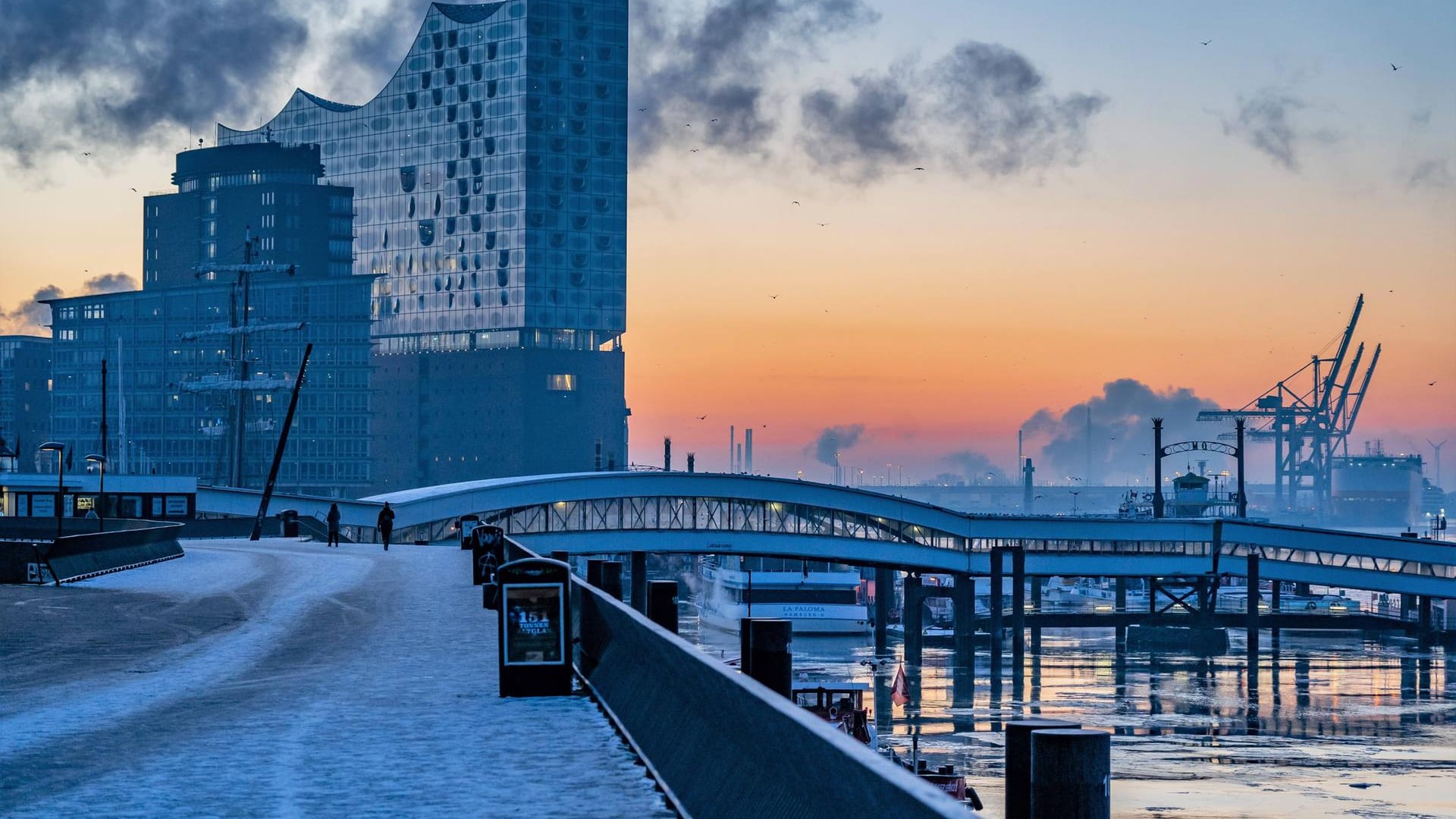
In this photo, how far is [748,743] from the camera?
10602mm

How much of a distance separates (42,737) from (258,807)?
5.16 meters

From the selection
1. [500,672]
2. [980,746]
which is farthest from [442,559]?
[500,672]

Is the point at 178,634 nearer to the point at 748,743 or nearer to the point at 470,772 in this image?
the point at 470,772

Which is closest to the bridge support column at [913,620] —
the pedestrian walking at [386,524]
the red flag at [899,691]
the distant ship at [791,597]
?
the distant ship at [791,597]

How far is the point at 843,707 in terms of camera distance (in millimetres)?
54188

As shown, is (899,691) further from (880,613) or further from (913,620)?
(880,613)

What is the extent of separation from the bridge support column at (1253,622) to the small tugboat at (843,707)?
3987cm

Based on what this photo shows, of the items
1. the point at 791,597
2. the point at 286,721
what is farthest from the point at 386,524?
the point at 791,597

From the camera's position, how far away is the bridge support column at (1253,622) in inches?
3829

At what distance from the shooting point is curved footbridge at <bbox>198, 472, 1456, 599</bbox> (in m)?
116

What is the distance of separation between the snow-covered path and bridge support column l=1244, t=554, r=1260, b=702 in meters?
71.5

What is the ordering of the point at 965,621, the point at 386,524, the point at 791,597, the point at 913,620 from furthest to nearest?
the point at 791,597 < the point at 913,620 < the point at 965,621 < the point at 386,524

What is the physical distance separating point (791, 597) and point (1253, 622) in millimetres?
56507

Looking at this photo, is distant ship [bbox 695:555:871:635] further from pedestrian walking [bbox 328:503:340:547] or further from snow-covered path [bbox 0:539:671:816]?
snow-covered path [bbox 0:539:671:816]
